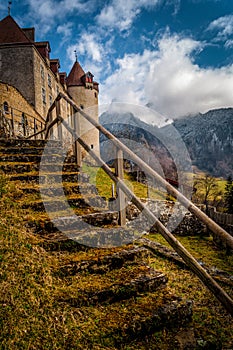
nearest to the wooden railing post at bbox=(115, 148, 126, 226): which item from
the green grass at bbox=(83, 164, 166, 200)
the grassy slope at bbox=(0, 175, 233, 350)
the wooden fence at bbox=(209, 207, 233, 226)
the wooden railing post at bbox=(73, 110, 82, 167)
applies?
the grassy slope at bbox=(0, 175, 233, 350)

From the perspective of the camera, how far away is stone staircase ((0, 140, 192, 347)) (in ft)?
8.81

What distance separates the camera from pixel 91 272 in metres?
3.25

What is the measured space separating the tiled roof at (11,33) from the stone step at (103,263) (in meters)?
24.4

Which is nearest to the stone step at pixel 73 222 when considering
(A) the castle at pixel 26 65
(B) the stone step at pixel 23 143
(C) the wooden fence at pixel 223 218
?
(B) the stone step at pixel 23 143

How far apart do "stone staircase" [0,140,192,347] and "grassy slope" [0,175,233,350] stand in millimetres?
57

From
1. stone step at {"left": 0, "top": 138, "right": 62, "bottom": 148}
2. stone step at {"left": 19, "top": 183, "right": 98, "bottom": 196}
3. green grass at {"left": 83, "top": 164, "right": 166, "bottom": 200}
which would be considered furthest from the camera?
green grass at {"left": 83, "top": 164, "right": 166, "bottom": 200}

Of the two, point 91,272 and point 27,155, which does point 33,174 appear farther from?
point 91,272

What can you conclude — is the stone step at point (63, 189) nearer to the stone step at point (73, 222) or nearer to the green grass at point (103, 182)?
the stone step at point (73, 222)

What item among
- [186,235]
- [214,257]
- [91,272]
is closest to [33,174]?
[91,272]

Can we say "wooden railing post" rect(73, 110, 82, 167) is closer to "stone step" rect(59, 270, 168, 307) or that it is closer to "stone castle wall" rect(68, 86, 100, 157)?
"stone step" rect(59, 270, 168, 307)

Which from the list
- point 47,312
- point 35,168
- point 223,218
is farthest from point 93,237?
point 223,218

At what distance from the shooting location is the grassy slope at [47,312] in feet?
7.44

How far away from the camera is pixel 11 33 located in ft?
75.3

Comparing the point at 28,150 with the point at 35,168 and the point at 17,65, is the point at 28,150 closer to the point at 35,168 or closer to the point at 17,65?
the point at 35,168
